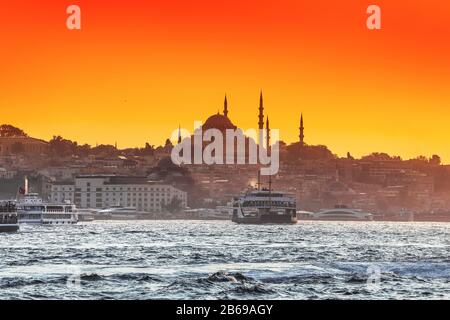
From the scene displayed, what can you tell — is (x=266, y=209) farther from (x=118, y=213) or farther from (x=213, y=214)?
(x=118, y=213)

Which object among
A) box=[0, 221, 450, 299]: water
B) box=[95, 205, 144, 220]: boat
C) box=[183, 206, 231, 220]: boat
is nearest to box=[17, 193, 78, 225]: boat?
box=[0, 221, 450, 299]: water

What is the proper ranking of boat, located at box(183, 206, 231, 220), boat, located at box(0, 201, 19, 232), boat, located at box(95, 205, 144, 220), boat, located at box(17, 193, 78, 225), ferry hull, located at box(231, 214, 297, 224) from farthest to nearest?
1. boat, located at box(95, 205, 144, 220)
2. boat, located at box(183, 206, 231, 220)
3. ferry hull, located at box(231, 214, 297, 224)
4. boat, located at box(17, 193, 78, 225)
5. boat, located at box(0, 201, 19, 232)

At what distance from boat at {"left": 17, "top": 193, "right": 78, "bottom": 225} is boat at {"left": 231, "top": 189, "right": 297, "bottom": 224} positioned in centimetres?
2048

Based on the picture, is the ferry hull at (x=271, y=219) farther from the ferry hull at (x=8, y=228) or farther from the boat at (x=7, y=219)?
the ferry hull at (x=8, y=228)

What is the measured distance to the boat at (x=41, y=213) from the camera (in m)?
109

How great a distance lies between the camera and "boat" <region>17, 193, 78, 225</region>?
109000 millimetres

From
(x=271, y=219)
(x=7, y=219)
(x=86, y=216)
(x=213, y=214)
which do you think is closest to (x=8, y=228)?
(x=7, y=219)

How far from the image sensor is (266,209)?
422 feet

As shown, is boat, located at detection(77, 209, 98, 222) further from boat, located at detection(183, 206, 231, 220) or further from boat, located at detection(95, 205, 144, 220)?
boat, located at detection(183, 206, 231, 220)

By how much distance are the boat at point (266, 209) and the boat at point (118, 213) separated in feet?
198

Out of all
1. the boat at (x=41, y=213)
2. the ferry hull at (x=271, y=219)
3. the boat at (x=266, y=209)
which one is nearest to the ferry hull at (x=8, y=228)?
the boat at (x=41, y=213)
